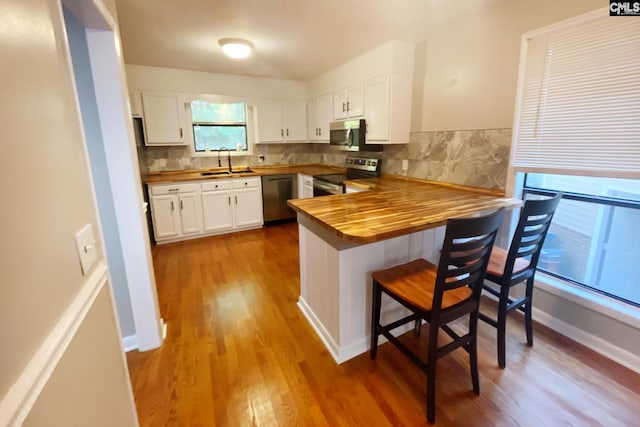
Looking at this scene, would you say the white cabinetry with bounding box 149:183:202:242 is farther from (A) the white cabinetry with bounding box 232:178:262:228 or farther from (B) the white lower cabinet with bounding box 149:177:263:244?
(A) the white cabinetry with bounding box 232:178:262:228

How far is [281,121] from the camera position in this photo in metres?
4.80

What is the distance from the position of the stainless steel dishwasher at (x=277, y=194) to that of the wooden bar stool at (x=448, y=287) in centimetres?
308

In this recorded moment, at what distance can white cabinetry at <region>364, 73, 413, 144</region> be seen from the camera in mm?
3062

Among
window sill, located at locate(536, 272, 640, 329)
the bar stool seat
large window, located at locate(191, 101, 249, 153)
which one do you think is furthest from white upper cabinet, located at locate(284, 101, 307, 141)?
window sill, located at locate(536, 272, 640, 329)

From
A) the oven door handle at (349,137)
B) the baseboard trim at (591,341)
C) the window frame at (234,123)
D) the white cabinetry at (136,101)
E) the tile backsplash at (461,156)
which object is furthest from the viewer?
the window frame at (234,123)

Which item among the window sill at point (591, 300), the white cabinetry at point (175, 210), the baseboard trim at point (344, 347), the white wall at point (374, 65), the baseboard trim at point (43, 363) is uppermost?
the white wall at point (374, 65)

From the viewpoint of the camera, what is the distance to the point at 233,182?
4230mm

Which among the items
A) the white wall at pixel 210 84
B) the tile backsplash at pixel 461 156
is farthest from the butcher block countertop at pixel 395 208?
the white wall at pixel 210 84

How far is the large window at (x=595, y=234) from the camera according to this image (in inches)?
72.3

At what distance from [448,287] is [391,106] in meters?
2.29

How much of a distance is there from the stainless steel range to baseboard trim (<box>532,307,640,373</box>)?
7.45ft

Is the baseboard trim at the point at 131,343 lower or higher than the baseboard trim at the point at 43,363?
lower

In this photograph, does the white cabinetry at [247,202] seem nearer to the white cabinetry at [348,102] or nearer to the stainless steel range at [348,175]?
the stainless steel range at [348,175]

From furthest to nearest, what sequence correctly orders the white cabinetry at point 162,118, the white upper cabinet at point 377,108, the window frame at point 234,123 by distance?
the window frame at point 234,123, the white cabinetry at point 162,118, the white upper cabinet at point 377,108
